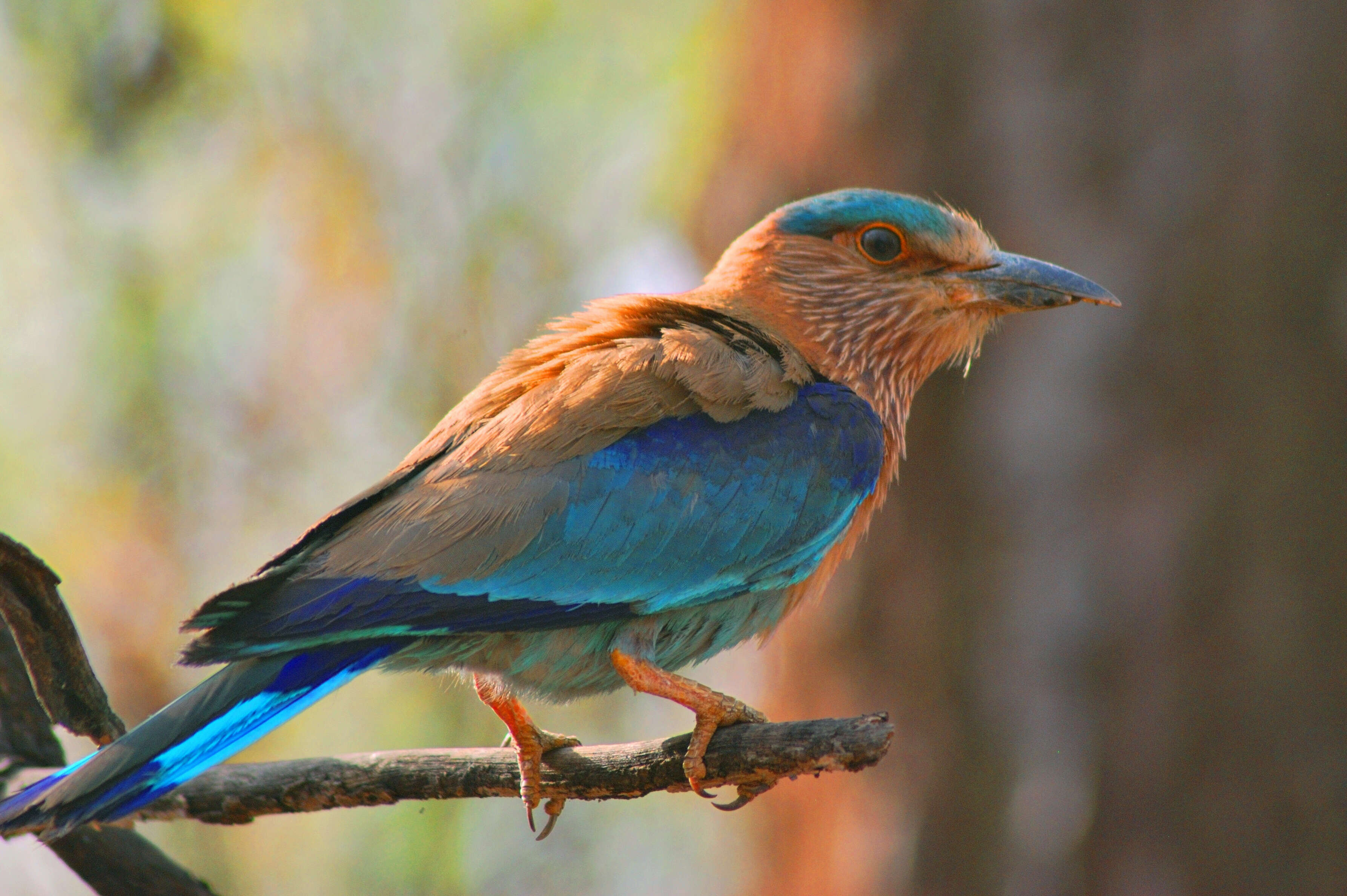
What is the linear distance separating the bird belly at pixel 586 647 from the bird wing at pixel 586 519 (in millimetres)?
101

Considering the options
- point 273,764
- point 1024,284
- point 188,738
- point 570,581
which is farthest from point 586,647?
point 1024,284

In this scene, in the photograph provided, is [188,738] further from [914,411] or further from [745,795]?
[914,411]

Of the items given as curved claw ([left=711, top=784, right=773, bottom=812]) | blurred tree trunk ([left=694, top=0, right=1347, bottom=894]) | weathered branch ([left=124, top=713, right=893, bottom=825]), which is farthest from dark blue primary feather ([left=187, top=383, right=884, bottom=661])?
blurred tree trunk ([left=694, top=0, right=1347, bottom=894])

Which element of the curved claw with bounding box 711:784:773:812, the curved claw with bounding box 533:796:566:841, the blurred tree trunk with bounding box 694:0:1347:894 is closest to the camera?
the curved claw with bounding box 711:784:773:812

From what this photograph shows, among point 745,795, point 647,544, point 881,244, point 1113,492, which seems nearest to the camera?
point 745,795

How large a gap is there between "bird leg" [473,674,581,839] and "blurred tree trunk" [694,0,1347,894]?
3717 millimetres

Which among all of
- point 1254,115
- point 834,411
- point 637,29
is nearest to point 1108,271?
point 1254,115

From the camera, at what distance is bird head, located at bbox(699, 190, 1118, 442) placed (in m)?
4.93

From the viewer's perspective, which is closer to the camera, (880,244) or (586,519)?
(586,519)

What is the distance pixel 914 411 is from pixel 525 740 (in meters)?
4.34

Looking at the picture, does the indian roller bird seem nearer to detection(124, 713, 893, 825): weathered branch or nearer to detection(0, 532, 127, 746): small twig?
detection(124, 713, 893, 825): weathered branch

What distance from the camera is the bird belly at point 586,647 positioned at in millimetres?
3768

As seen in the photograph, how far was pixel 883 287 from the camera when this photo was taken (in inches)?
198

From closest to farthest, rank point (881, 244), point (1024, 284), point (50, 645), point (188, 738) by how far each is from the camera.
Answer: point (188, 738) → point (50, 645) → point (1024, 284) → point (881, 244)
